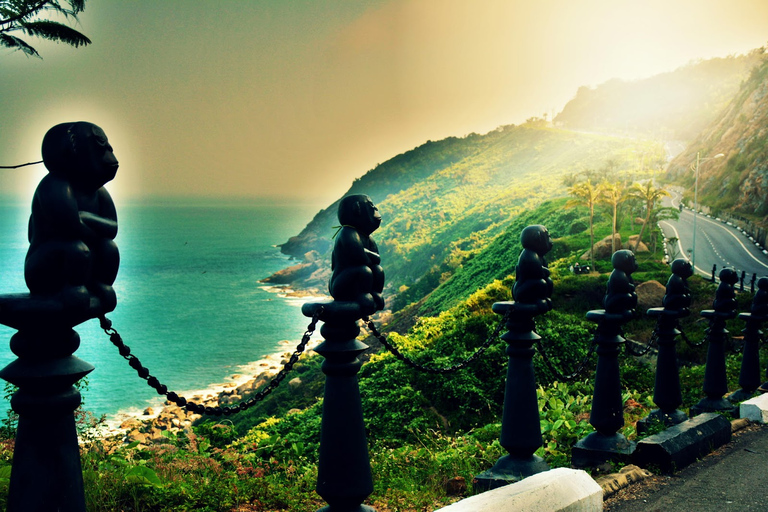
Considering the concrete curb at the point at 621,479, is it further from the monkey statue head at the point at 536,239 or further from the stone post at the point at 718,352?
the stone post at the point at 718,352

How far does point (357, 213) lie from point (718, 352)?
17.9 feet

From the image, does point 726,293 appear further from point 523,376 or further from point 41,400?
point 41,400

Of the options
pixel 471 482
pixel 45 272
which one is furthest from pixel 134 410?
pixel 45 272

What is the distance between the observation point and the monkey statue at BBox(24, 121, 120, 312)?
94.7 inches

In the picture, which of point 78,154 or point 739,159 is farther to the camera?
point 739,159

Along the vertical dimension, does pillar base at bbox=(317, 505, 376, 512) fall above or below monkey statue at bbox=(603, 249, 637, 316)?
below

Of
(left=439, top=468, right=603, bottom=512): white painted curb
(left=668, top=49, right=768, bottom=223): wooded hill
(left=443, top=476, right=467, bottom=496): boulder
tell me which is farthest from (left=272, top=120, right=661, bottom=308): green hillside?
(left=439, top=468, right=603, bottom=512): white painted curb

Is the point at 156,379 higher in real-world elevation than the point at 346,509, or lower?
higher

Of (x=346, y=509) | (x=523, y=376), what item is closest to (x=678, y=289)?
(x=523, y=376)

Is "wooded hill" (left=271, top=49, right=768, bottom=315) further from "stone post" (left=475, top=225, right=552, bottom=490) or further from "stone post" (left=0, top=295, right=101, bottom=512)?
"stone post" (left=0, top=295, right=101, bottom=512)

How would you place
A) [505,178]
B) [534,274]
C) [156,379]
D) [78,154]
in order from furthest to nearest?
[505,178], [534,274], [156,379], [78,154]

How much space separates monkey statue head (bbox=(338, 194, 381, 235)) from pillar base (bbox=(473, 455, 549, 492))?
201 cm

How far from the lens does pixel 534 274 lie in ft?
14.3

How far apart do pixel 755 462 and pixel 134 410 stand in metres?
23.9
